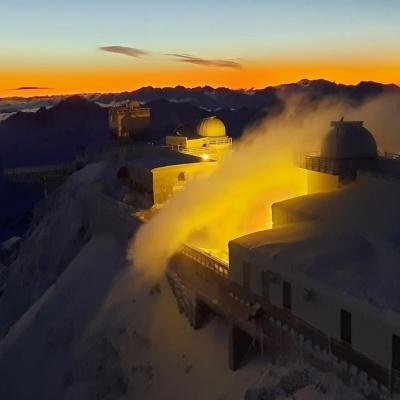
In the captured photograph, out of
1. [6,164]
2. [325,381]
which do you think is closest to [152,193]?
[325,381]

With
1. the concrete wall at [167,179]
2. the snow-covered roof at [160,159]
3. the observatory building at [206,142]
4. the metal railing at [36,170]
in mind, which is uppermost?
the observatory building at [206,142]

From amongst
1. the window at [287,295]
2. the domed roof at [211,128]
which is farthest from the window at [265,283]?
the domed roof at [211,128]

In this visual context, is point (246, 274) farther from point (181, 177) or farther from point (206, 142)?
point (206, 142)

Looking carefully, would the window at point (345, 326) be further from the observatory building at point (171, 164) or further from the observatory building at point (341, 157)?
the observatory building at point (171, 164)

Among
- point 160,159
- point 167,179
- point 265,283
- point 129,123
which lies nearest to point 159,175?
point 167,179

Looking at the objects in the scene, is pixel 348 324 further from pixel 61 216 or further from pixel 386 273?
pixel 61 216
